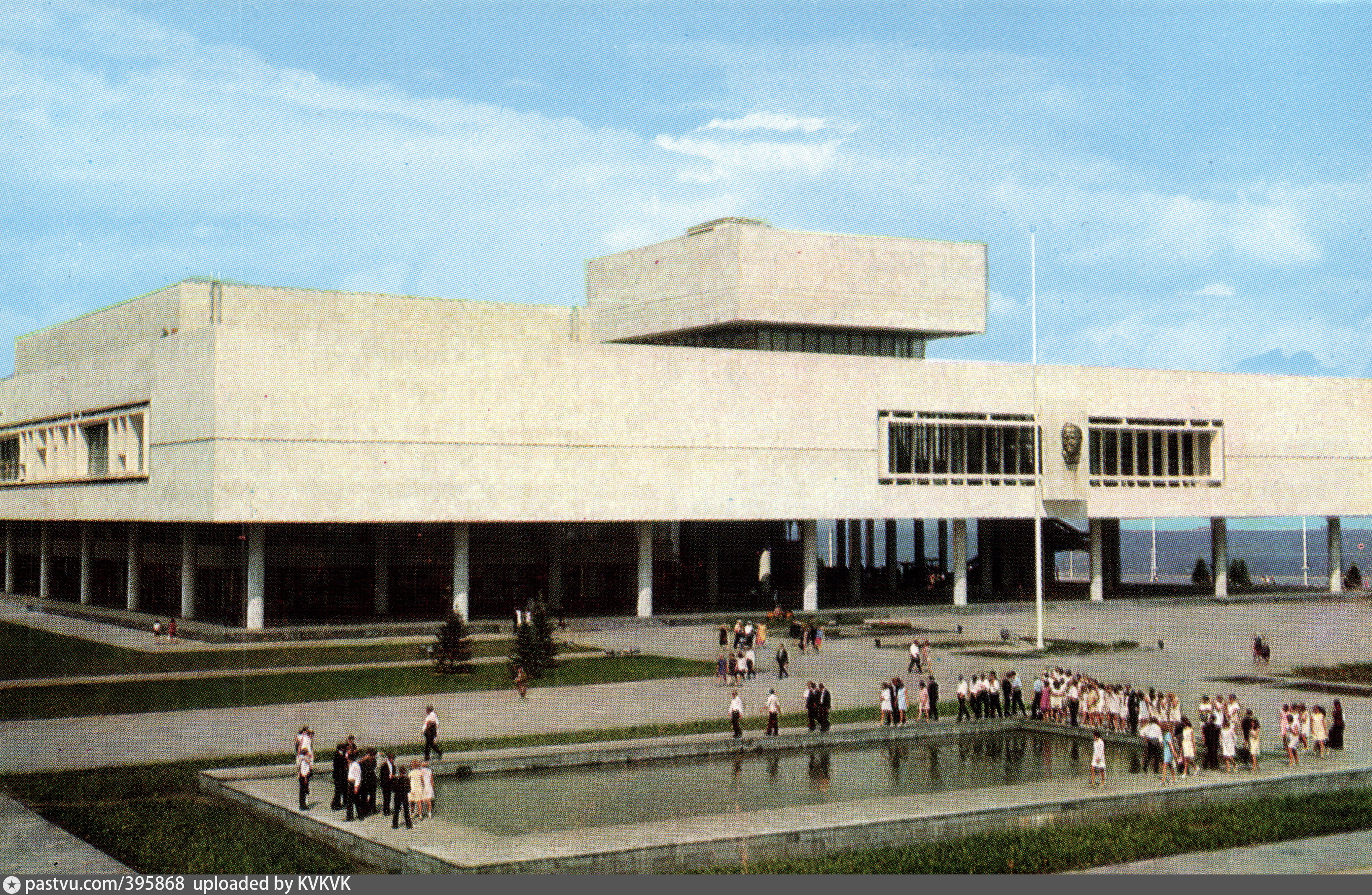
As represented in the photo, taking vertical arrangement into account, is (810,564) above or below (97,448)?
below

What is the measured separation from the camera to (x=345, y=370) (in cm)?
6444

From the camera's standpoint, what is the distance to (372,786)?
26.9 metres

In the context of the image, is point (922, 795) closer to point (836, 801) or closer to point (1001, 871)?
point (836, 801)

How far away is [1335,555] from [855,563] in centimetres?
3254

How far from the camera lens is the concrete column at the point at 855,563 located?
293ft

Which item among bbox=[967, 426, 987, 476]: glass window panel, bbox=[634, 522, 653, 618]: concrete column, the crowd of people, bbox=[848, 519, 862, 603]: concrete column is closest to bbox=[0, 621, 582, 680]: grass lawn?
bbox=[634, 522, 653, 618]: concrete column

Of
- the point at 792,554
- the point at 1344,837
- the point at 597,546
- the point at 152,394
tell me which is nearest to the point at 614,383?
the point at 597,546

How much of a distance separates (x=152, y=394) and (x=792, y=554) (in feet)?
143

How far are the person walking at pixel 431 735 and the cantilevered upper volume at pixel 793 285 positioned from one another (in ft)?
161

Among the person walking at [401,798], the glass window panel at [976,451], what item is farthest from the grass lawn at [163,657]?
the glass window panel at [976,451]

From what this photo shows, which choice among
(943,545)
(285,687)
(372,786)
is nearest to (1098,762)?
(372,786)

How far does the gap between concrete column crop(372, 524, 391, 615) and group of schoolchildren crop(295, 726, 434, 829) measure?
152ft

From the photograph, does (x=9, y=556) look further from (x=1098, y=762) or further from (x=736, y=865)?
(x=736, y=865)

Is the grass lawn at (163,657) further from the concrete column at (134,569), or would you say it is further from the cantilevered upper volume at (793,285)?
the cantilevered upper volume at (793,285)
